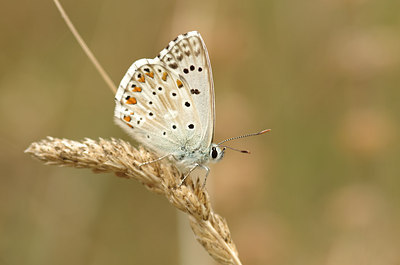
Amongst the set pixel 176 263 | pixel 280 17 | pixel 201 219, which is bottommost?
pixel 176 263

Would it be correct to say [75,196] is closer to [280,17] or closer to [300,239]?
[300,239]

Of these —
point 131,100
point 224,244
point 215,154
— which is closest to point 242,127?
point 215,154

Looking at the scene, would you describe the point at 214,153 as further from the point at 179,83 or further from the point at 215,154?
the point at 179,83

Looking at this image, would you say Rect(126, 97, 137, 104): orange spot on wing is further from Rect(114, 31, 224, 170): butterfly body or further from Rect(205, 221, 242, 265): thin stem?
Rect(205, 221, 242, 265): thin stem

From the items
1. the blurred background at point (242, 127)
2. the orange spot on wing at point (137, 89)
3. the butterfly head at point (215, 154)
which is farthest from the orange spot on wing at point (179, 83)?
the blurred background at point (242, 127)

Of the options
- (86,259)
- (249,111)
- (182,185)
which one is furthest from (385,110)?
(86,259)

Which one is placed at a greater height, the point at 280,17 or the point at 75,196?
the point at 280,17

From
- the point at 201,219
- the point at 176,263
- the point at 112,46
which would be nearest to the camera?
the point at 201,219
